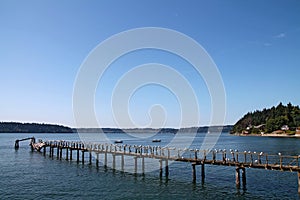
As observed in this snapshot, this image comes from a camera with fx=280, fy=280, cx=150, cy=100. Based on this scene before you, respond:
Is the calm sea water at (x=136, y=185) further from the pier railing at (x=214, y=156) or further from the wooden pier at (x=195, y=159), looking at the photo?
the pier railing at (x=214, y=156)

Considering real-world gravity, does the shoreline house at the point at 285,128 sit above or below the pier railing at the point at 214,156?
above

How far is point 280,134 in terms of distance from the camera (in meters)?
190

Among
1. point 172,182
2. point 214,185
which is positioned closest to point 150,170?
point 172,182

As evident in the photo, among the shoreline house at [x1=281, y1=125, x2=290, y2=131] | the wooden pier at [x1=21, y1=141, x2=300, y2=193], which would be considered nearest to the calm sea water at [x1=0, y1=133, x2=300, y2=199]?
the wooden pier at [x1=21, y1=141, x2=300, y2=193]

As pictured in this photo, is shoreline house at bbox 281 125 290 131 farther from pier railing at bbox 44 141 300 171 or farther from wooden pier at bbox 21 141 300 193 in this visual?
wooden pier at bbox 21 141 300 193

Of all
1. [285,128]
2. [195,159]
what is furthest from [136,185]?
[285,128]

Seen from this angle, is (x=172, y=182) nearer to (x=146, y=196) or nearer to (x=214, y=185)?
(x=214, y=185)

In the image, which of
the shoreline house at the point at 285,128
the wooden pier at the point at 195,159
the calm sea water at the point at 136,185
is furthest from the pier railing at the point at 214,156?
the shoreline house at the point at 285,128

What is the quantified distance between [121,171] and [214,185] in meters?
16.6

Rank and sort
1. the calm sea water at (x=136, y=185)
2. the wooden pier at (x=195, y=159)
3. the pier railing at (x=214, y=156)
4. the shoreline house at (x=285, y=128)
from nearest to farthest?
the calm sea water at (x=136, y=185) → the pier railing at (x=214, y=156) → the wooden pier at (x=195, y=159) → the shoreline house at (x=285, y=128)

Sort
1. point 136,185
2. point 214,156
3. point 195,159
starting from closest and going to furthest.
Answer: point 136,185 < point 214,156 < point 195,159

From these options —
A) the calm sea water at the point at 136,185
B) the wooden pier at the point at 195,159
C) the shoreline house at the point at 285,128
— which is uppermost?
the shoreline house at the point at 285,128

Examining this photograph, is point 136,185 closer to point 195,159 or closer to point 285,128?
point 195,159

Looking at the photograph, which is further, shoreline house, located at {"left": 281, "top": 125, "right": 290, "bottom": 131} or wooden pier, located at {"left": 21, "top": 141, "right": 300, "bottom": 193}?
shoreline house, located at {"left": 281, "top": 125, "right": 290, "bottom": 131}
